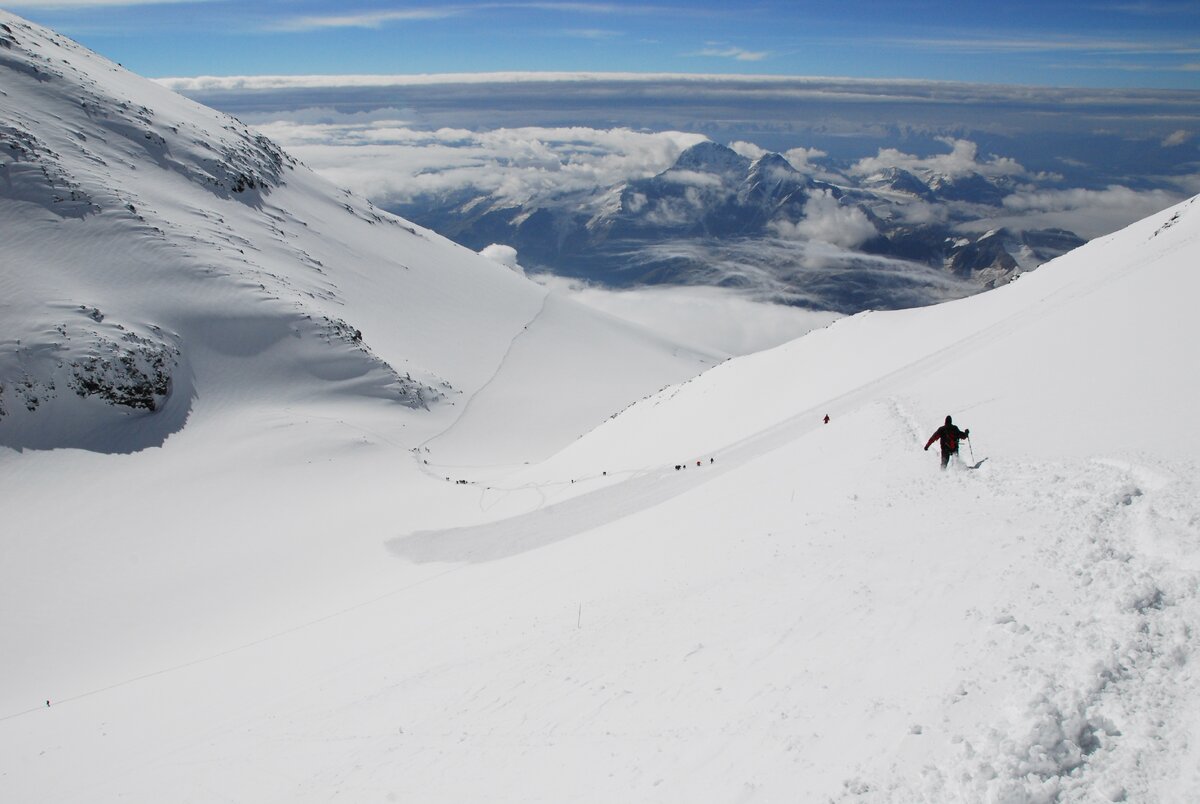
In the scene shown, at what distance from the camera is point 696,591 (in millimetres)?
15609

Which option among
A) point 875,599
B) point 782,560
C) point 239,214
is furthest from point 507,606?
point 239,214

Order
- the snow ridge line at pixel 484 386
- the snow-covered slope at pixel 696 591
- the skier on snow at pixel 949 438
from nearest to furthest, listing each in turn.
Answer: the snow-covered slope at pixel 696 591 → the skier on snow at pixel 949 438 → the snow ridge line at pixel 484 386

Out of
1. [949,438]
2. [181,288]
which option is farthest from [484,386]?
[949,438]

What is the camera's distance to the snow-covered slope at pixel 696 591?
356 inches

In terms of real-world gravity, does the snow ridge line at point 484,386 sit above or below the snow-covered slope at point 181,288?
below

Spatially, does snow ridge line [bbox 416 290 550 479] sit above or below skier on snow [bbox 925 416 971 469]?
below

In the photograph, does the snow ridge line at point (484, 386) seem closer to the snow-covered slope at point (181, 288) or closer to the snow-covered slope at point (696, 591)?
the snow-covered slope at point (181, 288)

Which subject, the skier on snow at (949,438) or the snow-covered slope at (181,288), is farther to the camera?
the snow-covered slope at (181,288)

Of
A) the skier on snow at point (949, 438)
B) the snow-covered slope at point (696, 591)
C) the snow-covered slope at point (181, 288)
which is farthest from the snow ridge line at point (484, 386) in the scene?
the skier on snow at point (949, 438)

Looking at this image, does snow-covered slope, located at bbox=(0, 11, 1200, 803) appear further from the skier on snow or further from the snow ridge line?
the snow ridge line

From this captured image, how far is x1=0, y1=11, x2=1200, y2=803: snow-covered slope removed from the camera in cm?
905

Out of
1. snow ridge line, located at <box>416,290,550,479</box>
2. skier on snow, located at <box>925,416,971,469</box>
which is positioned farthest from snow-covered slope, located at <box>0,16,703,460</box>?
skier on snow, located at <box>925,416,971,469</box>

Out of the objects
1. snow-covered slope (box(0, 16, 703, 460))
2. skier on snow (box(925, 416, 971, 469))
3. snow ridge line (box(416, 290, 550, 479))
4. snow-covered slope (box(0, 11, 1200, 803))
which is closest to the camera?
snow-covered slope (box(0, 11, 1200, 803))

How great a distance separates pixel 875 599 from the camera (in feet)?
40.2
